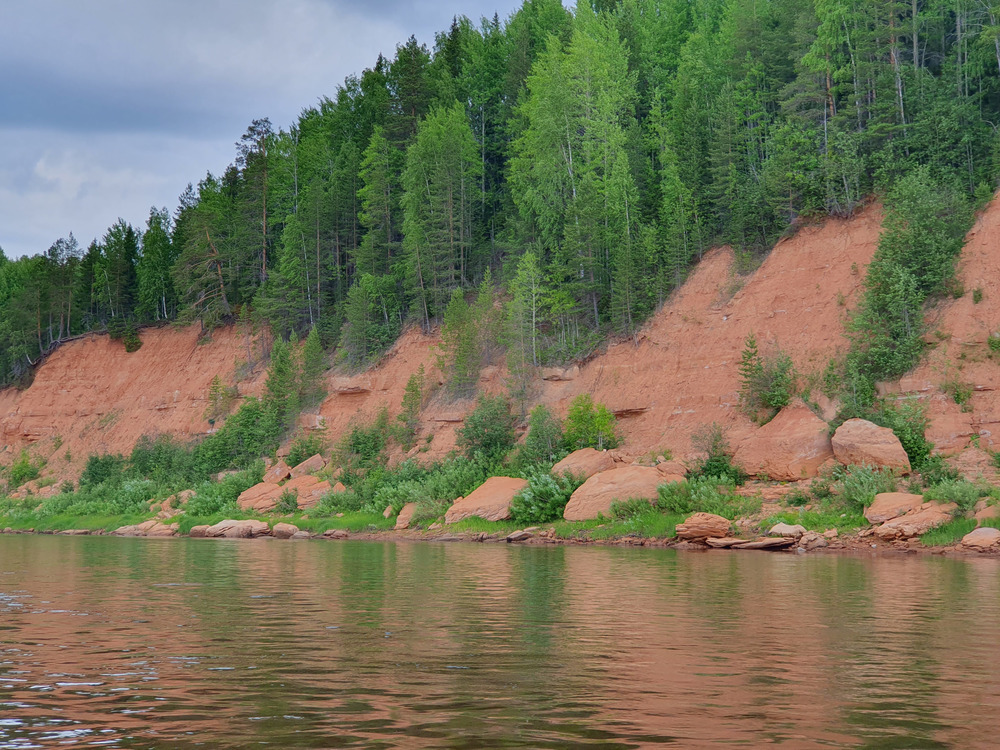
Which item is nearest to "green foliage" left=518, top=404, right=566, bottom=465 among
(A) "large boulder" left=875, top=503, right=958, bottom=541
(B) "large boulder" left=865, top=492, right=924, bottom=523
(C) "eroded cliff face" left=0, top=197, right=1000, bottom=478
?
(C) "eroded cliff face" left=0, top=197, right=1000, bottom=478

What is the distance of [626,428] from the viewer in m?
45.2

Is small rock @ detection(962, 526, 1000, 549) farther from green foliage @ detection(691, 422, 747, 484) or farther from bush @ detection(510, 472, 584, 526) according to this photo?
bush @ detection(510, 472, 584, 526)

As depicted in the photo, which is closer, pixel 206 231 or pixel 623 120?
pixel 623 120

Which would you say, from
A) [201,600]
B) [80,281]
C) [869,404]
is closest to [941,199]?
[869,404]

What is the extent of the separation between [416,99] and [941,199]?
1678 inches

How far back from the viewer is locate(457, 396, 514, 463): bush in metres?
46.6

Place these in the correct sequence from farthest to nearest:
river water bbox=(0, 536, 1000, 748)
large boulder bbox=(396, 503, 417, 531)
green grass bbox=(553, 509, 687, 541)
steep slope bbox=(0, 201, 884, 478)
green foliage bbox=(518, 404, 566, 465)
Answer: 1. green foliage bbox=(518, 404, 566, 465)
2. steep slope bbox=(0, 201, 884, 478)
3. large boulder bbox=(396, 503, 417, 531)
4. green grass bbox=(553, 509, 687, 541)
5. river water bbox=(0, 536, 1000, 748)

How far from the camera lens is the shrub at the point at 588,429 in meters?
43.5

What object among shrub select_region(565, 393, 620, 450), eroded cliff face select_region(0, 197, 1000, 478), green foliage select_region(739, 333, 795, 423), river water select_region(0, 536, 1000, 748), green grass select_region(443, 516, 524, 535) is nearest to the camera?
river water select_region(0, 536, 1000, 748)

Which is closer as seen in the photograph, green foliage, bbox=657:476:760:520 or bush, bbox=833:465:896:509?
bush, bbox=833:465:896:509

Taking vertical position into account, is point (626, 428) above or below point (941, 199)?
below

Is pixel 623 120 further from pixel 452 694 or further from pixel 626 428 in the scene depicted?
pixel 452 694

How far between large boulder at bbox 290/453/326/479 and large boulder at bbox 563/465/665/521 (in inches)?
786

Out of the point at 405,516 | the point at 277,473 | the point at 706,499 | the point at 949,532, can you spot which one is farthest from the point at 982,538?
the point at 277,473
